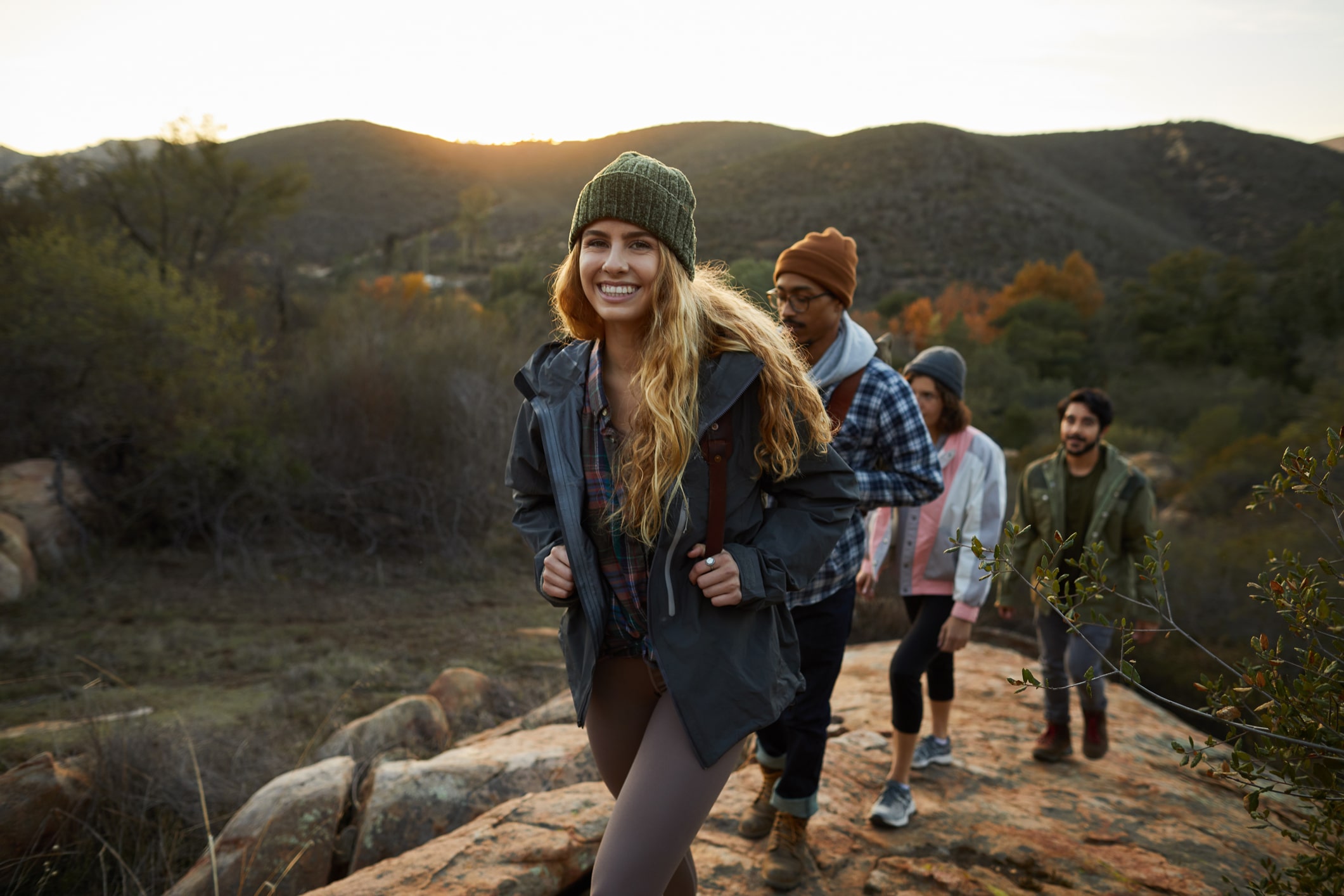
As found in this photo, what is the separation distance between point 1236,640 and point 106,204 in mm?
21992

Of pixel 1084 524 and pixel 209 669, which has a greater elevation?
pixel 1084 524

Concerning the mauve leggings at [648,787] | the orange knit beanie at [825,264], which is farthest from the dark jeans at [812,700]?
the orange knit beanie at [825,264]

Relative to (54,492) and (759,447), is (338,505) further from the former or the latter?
(759,447)

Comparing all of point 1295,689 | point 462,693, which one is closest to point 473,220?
point 462,693

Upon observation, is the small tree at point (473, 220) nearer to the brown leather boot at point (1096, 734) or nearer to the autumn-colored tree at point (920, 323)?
the autumn-colored tree at point (920, 323)

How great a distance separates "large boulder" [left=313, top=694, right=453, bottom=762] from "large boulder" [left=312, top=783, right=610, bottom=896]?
2.31m

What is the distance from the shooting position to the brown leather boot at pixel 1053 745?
14.1 feet

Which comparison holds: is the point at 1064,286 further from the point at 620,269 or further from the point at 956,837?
the point at 620,269

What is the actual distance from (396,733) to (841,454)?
13.1 ft

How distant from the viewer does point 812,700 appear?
9.02 ft

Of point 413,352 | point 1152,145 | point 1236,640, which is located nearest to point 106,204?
point 413,352

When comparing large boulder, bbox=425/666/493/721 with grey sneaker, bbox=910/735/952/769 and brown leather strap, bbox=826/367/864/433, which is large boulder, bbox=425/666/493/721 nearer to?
grey sneaker, bbox=910/735/952/769

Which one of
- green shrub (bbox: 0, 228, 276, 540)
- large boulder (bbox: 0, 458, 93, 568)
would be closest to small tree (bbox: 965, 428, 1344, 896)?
large boulder (bbox: 0, 458, 93, 568)

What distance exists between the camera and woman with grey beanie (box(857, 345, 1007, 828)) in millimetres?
3371
